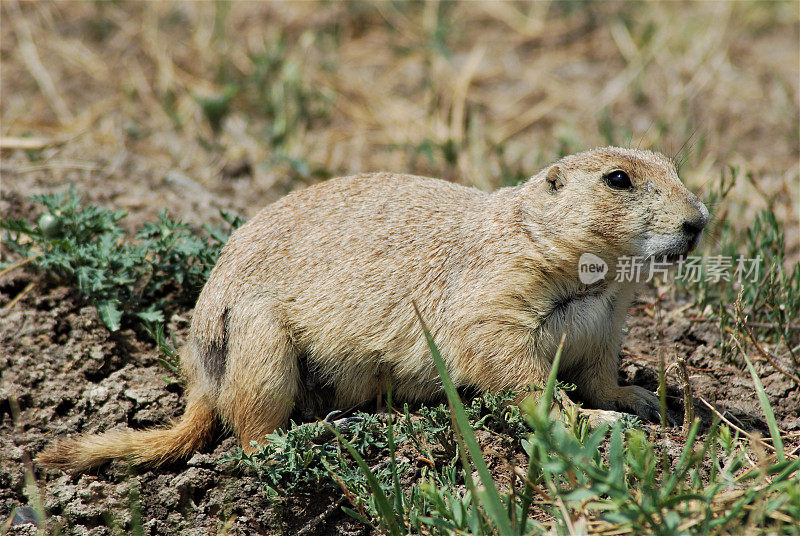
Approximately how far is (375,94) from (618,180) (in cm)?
379

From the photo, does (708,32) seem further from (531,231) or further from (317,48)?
(531,231)

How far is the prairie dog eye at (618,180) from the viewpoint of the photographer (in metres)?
3.13

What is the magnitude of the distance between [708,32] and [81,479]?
6169 millimetres

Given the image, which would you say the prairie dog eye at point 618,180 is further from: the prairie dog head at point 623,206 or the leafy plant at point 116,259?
the leafy plant at point 116,259

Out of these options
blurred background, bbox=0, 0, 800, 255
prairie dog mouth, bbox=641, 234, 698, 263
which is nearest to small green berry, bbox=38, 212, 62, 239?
blurred background, bbox=0, 0, 800, 255

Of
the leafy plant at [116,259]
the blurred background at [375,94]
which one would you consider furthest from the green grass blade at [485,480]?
the blurred background at [375,94]

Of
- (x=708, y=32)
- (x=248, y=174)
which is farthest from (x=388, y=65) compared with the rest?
(x=708, y=32)

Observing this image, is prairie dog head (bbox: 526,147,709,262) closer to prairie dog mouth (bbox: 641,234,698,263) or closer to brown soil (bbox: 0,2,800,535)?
prairie dog mouth (bbox: 641,234,698,263)

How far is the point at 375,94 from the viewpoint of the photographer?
6613 millimetres

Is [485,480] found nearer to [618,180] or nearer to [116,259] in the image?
[618,180]

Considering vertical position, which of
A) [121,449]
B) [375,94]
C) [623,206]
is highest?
[375,94]

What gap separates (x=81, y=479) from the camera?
10.6 ft

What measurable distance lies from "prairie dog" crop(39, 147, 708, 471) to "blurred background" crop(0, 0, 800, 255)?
1.39 metres

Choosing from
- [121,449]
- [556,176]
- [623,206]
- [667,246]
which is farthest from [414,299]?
[121,449]
